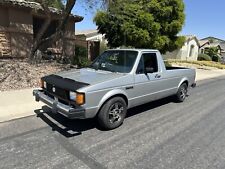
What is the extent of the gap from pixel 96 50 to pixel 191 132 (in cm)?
1463

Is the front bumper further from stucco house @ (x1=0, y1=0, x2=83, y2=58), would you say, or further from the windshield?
stucco house @ (x1=0, y1=0, x2=83, y2=58)

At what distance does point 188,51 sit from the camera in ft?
126

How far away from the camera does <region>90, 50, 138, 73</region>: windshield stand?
18.8ft

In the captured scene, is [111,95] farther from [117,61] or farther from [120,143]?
[117,61]

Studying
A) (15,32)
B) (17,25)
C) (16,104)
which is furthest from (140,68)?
(17,25)

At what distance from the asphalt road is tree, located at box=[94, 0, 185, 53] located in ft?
34.3

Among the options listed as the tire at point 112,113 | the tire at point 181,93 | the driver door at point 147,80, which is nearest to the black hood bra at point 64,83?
the tire at point 112,113

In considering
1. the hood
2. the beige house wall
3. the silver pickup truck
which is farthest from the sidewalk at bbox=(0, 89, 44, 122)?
the beige house wall

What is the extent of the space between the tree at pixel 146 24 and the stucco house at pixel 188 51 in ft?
60.1

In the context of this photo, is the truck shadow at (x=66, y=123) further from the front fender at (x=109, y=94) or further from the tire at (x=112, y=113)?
the front fender at (x=109, y=94)

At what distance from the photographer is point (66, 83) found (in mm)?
4891

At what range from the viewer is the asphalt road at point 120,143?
12.5ft

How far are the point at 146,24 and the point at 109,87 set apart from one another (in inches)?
476

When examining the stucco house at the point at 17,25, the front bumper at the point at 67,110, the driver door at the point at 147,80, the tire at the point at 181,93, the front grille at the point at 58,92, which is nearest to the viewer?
the front bumper at the point at 67,110
